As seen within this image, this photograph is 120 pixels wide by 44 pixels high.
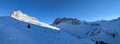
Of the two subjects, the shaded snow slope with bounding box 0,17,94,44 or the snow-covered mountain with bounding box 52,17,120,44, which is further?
the snow-covered mountain with bounding box 52,17,120,44

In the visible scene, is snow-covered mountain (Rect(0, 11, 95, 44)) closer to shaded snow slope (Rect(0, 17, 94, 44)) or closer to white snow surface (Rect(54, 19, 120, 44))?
shaded snow slope (Rect(0, 17, 94, 44))

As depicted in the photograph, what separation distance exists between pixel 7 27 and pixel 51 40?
25.0ft

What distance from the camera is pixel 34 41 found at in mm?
32062

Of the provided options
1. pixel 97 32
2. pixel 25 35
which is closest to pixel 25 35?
pixel 25 35

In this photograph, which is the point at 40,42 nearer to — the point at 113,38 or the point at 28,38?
the point at 28,38

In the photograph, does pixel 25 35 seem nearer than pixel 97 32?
Yes

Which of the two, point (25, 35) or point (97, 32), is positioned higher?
point (25, 35)

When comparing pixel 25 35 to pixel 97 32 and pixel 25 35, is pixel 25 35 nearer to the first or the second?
pixel 25 35

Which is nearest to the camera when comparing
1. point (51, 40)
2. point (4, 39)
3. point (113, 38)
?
point (4, 39)

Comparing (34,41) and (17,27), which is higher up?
(17,27)

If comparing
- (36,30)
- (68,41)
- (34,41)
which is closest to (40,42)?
(34,41)

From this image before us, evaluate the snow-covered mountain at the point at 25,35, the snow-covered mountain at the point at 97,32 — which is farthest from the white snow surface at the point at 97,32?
the snow-covered mountain at the point at 25,35

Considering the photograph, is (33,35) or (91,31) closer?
(33,35)

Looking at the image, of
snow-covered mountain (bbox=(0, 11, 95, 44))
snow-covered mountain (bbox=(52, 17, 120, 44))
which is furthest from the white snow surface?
snow-covered mountain (bbox=(0, 11, 95, 44))
